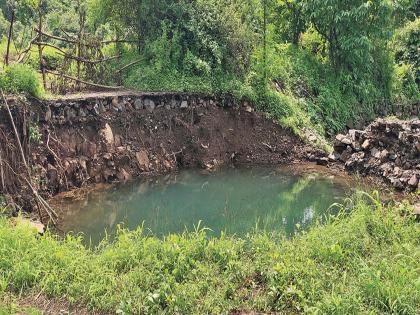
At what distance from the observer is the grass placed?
5.52 meters

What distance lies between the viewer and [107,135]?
40.3 feet

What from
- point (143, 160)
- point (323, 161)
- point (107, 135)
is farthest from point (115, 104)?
point (323, 161)

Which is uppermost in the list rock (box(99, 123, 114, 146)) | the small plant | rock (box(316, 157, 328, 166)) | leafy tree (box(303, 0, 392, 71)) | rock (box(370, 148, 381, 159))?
leafy tree (box(303, 0, 392, 71))

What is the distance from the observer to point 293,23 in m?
18.9

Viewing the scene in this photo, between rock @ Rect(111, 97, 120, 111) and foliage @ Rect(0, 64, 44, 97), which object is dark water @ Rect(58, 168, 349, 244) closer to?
rock @ Rect(111, 97, 120, 111)

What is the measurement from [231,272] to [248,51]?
10.4 m

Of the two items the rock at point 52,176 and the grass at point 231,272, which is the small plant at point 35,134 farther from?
the grass at point 231,272

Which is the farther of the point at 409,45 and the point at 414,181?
the point at 409,45

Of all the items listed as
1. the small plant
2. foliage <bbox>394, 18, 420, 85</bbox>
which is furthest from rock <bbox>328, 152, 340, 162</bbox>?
foliage <bbox>394, 18, 420, 85</bbox>

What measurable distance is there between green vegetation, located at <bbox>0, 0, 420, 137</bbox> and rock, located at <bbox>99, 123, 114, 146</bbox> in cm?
161

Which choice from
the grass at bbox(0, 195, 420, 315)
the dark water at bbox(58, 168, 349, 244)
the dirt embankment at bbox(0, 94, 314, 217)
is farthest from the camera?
the dirt embankment at bbox(0, 94, 314, 217)

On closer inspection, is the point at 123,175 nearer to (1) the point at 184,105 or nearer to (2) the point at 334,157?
(1) the point at 184,105

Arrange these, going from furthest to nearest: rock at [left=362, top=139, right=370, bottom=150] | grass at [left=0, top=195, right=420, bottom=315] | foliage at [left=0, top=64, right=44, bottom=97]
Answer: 1. rock at [left=362, top=139, right=370, bottom=150]
2. foliage at [left=0, top=64, right=44, bottom=97]
3. grass at [left=0, top=195, right=420, bottom=315]

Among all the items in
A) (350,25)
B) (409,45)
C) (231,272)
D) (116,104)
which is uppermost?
(350,25)
